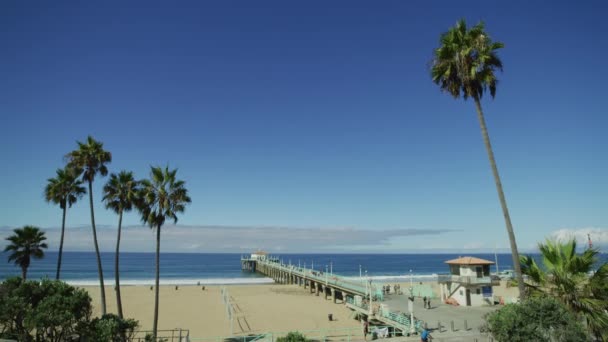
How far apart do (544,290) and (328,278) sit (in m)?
36.7

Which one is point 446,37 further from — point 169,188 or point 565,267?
point 169,188

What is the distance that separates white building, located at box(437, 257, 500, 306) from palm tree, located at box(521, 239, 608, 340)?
2060 centimetres

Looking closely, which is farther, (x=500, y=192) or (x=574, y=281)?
(x=500, y=192)

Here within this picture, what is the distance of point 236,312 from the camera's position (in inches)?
1405

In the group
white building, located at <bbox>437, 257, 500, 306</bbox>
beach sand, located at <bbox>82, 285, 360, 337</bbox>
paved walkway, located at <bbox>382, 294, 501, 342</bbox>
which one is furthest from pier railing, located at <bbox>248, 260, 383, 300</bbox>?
white building, located at <bbox>437, 257, 500, 306</bbox>

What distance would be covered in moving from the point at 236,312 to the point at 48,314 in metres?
25.7

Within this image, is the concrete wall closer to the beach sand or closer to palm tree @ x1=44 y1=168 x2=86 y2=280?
the beach sand

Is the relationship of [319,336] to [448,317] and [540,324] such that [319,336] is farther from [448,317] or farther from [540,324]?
[540,324]

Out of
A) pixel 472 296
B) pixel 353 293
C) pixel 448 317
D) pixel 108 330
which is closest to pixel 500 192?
pixel 448 317

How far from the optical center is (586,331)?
29.3 ft

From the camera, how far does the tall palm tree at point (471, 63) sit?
1395 centimetres

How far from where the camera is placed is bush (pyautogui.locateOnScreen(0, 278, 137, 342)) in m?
11.9

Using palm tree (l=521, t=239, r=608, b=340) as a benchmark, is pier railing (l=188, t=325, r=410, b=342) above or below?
below

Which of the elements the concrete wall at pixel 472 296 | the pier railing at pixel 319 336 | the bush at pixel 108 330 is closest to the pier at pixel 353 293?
the pier railing at pixel 319 336
